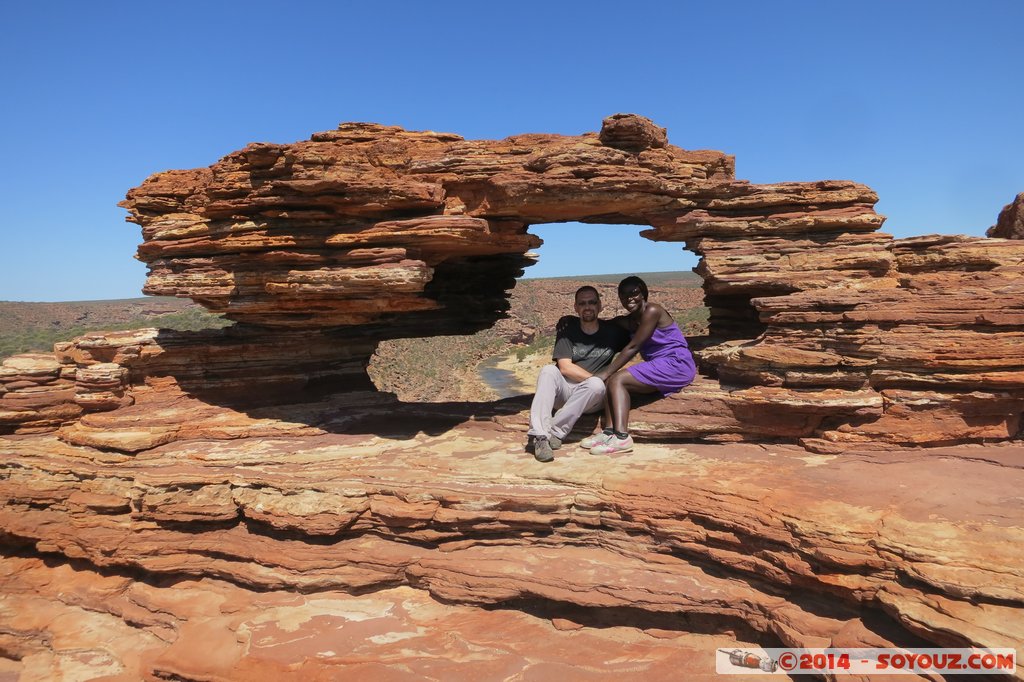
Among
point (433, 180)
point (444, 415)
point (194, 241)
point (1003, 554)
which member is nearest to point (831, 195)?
point (1003, 554)

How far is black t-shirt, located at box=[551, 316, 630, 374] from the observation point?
29.1 ft

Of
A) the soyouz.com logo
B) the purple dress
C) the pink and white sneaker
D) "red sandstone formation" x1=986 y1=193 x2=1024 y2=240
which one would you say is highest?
"red sandstone formation" x1=986 y1=193 x2=1024 y2=240

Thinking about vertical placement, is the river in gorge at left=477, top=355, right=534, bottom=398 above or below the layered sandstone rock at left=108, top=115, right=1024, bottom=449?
below

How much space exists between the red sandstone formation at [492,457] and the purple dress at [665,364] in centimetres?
38

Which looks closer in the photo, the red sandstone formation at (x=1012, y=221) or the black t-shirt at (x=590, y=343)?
the black t-shirt at (x=590, y=343)

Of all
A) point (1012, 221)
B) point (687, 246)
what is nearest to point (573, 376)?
point (687, 246)

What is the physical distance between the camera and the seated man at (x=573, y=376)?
830 centimetres

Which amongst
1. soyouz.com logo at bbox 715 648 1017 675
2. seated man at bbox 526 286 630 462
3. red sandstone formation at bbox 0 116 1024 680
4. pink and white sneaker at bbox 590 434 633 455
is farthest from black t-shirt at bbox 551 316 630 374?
soyouz.com logo at bbox 715 648 1017 675

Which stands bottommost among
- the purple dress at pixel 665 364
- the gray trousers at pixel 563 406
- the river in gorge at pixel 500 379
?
the river in gorge at pixel 500 379

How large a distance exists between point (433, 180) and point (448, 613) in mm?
6144

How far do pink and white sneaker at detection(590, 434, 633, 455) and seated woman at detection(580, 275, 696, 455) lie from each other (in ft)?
0.05

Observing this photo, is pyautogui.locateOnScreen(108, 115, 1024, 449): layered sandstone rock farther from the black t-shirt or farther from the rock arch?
the black t-shirt

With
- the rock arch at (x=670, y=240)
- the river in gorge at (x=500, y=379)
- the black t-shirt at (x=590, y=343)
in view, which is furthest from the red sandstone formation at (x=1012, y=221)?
the river in gorge at (x=500, y=379)

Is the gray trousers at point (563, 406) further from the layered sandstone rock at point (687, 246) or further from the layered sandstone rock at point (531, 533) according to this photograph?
the layered sandstone rock at point (687, 246)
